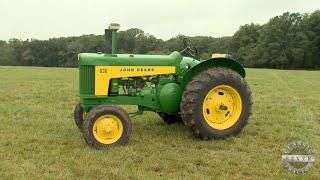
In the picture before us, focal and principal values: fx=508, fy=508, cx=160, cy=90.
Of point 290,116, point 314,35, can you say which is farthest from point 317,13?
point 290,116

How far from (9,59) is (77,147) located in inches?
3439

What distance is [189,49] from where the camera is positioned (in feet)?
30.6

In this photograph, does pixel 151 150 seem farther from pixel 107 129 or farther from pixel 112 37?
pixel 112 37


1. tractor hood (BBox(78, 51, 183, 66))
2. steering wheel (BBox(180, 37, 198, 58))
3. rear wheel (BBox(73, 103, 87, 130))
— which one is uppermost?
steering wheel (BBox(180, 37, 198, 58))

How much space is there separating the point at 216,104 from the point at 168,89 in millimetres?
848

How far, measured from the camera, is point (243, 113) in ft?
28.4

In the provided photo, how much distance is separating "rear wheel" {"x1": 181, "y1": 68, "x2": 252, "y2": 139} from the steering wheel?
975 millimetres

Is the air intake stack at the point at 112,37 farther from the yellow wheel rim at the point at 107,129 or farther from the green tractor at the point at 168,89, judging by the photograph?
the yellow wheel rim at the point at 107,129

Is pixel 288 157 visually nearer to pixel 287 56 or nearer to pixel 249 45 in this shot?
pixel 287 56

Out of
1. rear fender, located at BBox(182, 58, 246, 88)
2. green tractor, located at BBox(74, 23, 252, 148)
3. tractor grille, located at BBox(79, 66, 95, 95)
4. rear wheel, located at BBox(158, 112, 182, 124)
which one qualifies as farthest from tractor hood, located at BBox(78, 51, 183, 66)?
rear wheel, located at BBox(158, 112, 182, 124)

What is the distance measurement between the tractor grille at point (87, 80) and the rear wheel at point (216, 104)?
1510 mm

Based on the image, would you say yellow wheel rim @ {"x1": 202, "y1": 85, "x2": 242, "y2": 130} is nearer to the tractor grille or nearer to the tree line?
the tractor grille

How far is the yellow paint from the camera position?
8203 millimetres

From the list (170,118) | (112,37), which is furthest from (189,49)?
(112,37)
